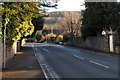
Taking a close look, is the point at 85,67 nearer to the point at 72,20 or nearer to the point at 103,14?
the point at 103,14

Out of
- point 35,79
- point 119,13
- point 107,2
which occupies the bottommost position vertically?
point 35,79

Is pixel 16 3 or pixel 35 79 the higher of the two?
pixel 16 3

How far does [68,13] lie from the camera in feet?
147

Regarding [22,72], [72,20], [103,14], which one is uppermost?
[72,20]

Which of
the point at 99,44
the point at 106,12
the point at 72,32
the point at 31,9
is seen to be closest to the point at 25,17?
the point at 31,9

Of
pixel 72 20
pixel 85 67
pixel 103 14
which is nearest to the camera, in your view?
pixel 85 67

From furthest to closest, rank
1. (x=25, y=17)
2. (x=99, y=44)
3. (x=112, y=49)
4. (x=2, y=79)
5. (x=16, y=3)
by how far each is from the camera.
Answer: (x=99, y=44) < (x=112, y=49) < (x=25, y=17) < (x=16, y=3) < (x=2, y=79)

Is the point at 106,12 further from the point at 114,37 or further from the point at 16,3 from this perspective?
the point at 16,3

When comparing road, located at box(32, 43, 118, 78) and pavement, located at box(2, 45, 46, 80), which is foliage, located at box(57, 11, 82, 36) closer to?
road, located at box(32, 43, 118, 78)

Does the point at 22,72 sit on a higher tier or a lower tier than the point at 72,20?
lower

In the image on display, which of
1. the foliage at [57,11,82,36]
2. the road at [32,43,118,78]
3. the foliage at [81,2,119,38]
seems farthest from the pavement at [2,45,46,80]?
the foliage at [57,11,82,36]

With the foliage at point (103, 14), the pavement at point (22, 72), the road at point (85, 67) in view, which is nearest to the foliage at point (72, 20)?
the foliage at point (103, 14)

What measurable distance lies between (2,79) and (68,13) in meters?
38.4

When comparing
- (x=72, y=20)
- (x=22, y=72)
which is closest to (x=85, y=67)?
(x=22, y=72)
